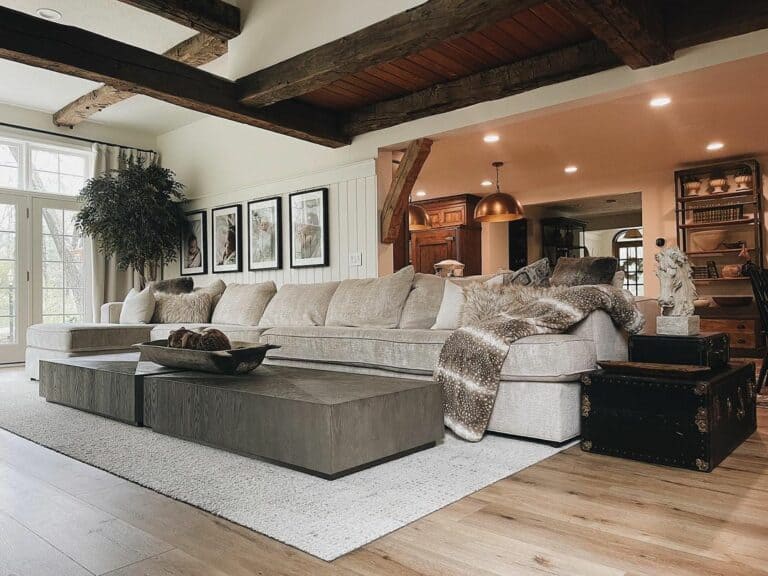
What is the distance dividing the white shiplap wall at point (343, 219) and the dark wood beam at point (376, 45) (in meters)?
1.21

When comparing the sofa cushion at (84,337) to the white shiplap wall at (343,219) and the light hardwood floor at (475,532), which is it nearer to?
the white shiplap wall at (343,219)

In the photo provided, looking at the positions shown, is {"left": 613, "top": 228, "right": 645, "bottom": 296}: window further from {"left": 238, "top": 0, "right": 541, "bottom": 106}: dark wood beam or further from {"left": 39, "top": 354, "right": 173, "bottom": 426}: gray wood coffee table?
{"left": 39, "top": 354, "right": 173, "bottom": 426}: gray wood coffee table

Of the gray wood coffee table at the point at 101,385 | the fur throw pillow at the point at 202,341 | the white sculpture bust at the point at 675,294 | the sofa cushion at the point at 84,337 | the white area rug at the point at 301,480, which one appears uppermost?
the white sculpture bust at the point at 675,294

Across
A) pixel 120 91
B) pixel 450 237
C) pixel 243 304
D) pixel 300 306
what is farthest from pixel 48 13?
pixel 450 237

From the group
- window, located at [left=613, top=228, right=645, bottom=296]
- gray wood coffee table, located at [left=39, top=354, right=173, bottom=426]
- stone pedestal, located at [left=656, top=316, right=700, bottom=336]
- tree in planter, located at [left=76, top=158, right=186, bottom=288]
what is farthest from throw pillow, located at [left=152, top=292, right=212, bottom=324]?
window, located at [left=613, top=228, right=645, bottom=296]

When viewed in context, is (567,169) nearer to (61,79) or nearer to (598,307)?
(598,307)

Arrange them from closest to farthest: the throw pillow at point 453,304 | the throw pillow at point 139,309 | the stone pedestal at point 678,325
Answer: the stone pedestal at point 678,325 → the throw pillow at point 453,304 → the throw pillow at point 139,309

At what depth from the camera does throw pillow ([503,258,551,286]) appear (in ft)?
10.8

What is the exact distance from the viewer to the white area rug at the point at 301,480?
1.72 metres


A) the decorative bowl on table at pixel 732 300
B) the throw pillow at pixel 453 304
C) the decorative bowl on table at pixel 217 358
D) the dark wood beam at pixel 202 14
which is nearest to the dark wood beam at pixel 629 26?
the throw pillow at pixel 453 304

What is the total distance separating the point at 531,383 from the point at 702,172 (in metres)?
5.97

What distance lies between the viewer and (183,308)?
218 inches

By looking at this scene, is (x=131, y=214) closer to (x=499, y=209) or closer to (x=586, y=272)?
(x=499, y=209)

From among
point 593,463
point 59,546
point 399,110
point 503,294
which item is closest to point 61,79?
point 399,110
